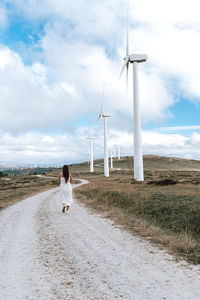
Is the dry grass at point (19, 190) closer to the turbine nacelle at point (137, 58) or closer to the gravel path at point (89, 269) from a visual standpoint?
the gravel path at point (89, 269)

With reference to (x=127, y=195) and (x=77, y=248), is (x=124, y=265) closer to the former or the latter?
(x=77, y=248)

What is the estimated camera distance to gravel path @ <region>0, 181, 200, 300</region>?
4.93 metres

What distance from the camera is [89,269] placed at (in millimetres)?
6168

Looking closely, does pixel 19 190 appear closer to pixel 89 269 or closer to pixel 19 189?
pixel 19 189

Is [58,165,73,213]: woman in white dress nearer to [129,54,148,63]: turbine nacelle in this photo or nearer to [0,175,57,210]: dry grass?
[0,175,57,210]: dry grass

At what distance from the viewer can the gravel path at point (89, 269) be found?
4.93 m

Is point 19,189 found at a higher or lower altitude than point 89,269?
lower

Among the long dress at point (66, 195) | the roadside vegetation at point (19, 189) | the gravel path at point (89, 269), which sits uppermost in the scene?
the long dress at point (66, 195)

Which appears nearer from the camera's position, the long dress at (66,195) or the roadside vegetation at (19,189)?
the long dress at (66,195)

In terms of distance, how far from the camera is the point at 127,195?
20.0m

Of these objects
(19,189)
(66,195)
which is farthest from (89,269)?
(19,189)

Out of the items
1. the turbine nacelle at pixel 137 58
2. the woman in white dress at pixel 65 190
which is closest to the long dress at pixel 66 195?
the woman in white dress at pixel 65 190

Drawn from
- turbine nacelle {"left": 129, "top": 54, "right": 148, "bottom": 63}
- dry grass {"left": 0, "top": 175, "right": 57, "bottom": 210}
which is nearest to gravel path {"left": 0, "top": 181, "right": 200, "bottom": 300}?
dry grass {"left": 0, "top": 175, "right": 57, "bottom": 210}

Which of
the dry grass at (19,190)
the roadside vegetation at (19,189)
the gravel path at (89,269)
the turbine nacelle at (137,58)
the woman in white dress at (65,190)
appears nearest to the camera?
the gravel path at (89,269)
